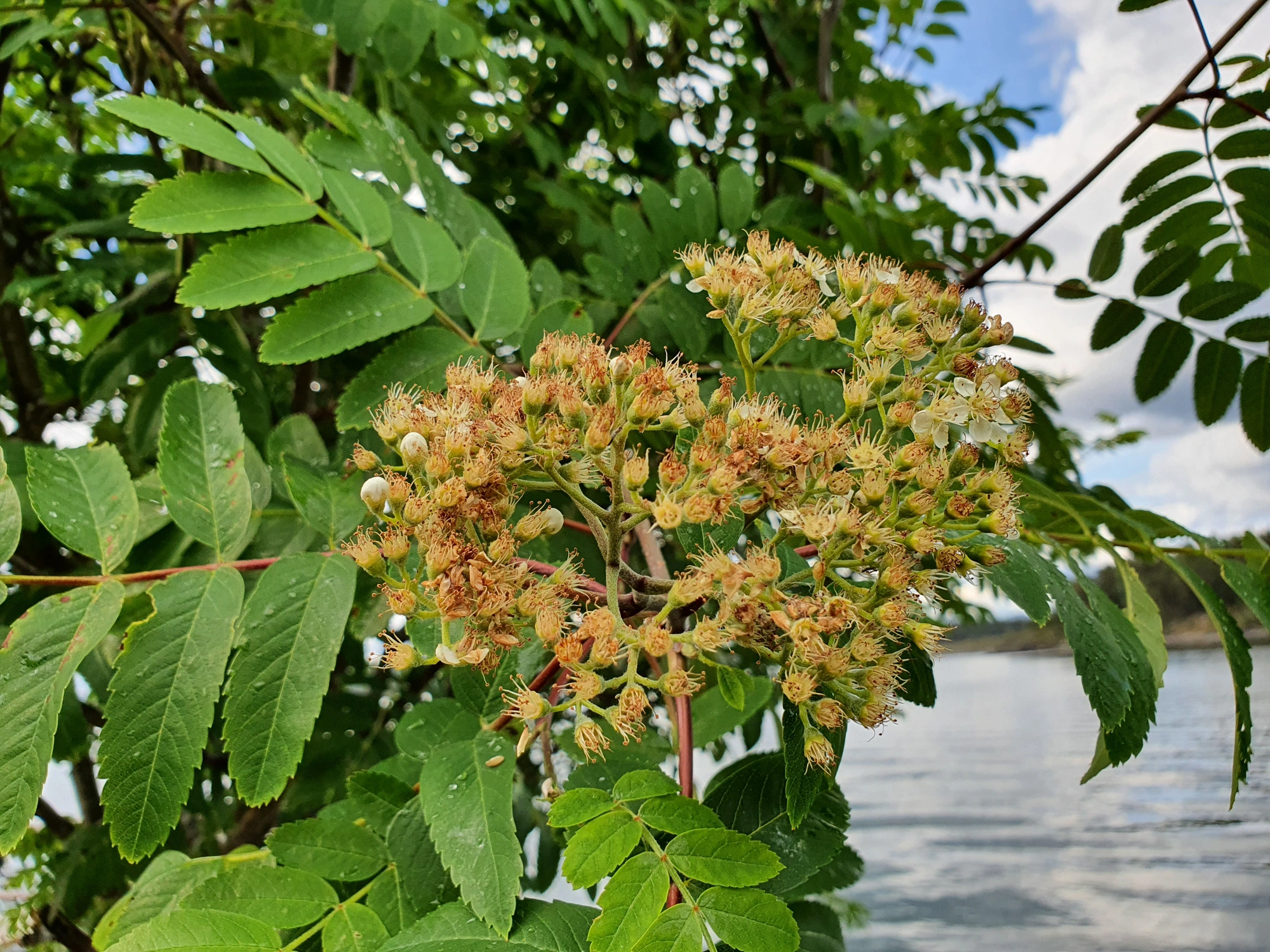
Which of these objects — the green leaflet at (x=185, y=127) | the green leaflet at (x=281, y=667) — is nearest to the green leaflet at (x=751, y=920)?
the green leaflet at (x=281, y=667)

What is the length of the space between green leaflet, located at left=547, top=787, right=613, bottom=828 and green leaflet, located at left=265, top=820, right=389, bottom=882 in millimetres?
283

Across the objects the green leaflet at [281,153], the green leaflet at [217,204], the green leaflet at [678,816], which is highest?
the green leaflet at [281,153]

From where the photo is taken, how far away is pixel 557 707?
0.75m

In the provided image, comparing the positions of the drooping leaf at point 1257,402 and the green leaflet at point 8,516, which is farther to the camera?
the drooping leaf at point 1257,402

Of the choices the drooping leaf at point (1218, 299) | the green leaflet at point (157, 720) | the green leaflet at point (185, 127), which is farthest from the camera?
the drooping leaf at point (1218, 299)

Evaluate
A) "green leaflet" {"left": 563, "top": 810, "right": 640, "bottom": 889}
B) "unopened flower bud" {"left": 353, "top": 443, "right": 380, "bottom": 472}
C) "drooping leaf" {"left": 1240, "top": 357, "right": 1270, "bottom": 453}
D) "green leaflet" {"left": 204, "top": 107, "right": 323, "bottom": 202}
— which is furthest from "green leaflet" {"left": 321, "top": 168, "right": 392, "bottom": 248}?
"drooping leaf" {"left": 1240, "top": 357, "right": 1270, "bottom": 453}

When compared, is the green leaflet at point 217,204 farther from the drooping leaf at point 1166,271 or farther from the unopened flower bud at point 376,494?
the drooping leaf at point 1166,271

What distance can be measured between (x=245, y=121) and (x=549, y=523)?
2.43 ft

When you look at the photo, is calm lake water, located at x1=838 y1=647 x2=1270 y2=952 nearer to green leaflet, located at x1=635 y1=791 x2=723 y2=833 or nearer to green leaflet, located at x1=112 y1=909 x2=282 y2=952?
green leaflet, located at x1=635 y1=791 x2=723 y2=833

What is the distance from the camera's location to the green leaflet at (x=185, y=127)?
102 centimetres

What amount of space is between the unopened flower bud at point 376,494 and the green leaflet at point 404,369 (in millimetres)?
234

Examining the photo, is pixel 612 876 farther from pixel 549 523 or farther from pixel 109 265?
pixel 109 265

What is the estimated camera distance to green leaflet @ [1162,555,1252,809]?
951mm

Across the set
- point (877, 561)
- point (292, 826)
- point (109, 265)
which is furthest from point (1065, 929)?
point (109, 265)
